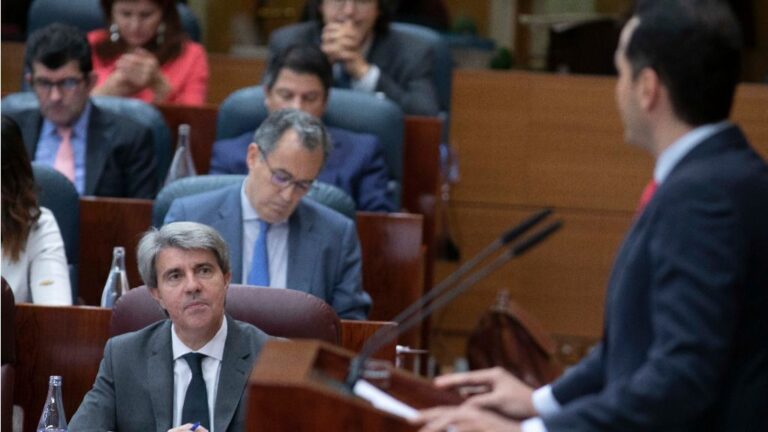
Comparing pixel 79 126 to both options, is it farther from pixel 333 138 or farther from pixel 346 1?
pixel 346 1

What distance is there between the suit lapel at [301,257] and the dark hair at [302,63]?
759 mm

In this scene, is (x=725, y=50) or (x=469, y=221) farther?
(x=469, y=221)

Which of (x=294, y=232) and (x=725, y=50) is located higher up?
(x=725, y=50)

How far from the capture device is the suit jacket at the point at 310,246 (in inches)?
141

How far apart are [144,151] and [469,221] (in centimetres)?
167

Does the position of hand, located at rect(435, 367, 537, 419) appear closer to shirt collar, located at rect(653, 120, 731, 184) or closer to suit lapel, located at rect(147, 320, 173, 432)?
shirt collar, located at rect(653, 120, 731, 184)

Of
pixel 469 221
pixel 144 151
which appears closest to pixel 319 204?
pixel 144 151

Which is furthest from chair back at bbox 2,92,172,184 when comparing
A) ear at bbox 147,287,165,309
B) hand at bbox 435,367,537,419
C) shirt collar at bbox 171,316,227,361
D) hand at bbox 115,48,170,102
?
hand at bbox 435,367,537,419

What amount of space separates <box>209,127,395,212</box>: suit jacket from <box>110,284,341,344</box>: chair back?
4.38 feet

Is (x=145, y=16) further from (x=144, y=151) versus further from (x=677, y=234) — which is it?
(x=677, y=234)

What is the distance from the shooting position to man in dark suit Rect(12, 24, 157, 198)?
4.30 meters

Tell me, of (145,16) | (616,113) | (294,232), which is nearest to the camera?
(294,232)

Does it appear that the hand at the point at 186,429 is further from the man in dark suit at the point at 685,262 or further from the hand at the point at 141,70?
the hand at the point at 141,70

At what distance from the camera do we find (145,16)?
16.1 ft
